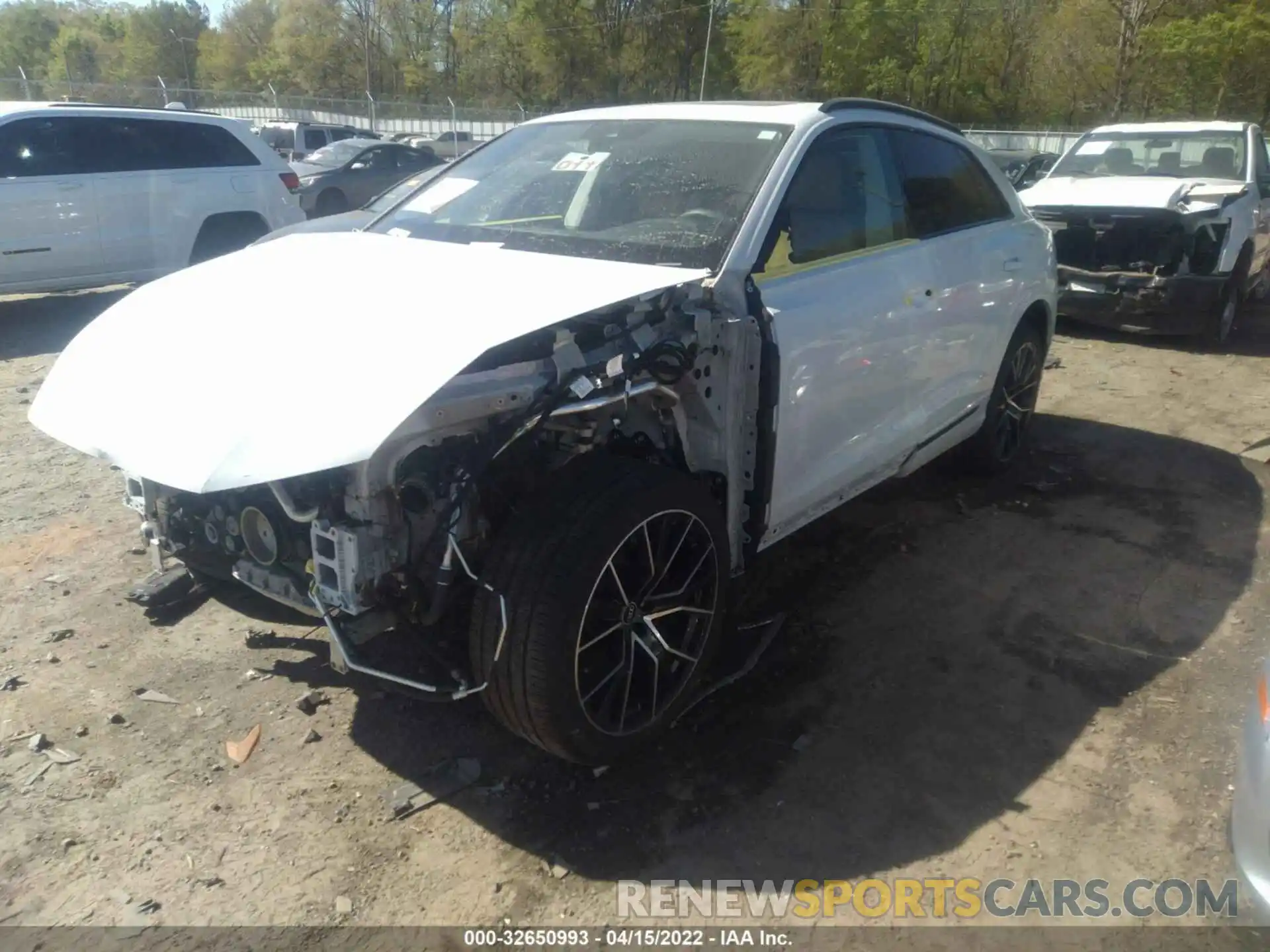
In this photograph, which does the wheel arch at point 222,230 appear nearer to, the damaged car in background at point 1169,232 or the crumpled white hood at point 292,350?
the crumpled white hood at point 292,350

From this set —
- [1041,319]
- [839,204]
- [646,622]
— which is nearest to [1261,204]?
[1041,319]

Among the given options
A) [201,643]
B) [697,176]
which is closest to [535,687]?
[201,643]

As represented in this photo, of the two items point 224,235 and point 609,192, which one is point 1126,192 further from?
point 224,235

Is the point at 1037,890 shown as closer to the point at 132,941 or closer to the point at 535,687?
the point at 535,687

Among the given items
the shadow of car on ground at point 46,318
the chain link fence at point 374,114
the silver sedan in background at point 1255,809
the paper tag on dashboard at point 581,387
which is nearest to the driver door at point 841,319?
the paper tag on dashboard at point 581,387

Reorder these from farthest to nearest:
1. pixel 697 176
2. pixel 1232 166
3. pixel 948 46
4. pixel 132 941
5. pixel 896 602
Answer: pixel 948 46 < pixel 1232 166 < pixel 896 602 < pixel 697 176 < pixel 132 941

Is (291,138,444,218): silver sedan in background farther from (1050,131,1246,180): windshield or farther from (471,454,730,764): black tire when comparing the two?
(471,454,730,764): black tire

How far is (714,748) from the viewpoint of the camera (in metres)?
3.07

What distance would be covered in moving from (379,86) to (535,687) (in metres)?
61.8

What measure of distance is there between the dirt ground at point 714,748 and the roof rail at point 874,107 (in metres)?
1.87

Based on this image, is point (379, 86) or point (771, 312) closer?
point (771, 312)

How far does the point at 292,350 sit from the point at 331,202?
51.4ft

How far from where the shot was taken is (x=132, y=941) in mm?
2367

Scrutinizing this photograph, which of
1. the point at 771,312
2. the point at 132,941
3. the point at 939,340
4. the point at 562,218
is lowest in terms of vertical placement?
the point at 132,941
